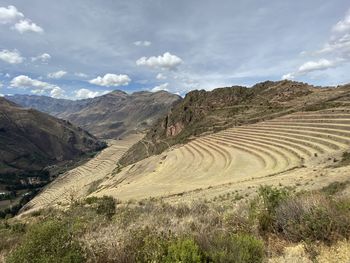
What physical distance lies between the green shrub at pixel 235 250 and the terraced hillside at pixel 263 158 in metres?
20.4

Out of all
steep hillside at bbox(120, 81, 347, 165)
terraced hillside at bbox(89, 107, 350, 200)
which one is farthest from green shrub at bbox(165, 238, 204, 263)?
steep hillside at bbox(120, 81, 347, 165)

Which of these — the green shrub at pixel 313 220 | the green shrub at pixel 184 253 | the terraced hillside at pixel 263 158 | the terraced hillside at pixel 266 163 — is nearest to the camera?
the green shrub at pixel 184 253

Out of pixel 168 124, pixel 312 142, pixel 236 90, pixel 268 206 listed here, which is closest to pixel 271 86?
pixel 236 90

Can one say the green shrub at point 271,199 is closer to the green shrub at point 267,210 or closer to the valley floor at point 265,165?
the green shrub at point 267,210

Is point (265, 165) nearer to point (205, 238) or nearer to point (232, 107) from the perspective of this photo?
point (205, 238)

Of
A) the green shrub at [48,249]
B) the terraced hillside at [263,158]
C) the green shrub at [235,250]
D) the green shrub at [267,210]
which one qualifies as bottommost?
the terraced hillside at [263,158]

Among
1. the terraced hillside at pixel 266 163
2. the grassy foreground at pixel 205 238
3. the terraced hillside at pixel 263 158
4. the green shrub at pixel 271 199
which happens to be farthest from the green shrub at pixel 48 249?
the terraced hillside at pixel 263 158

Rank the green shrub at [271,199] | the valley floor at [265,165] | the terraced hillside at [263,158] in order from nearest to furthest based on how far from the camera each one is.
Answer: the green shrub at [271,199]
the valley floor at [265,165]
the terraced hillside at [263,158]

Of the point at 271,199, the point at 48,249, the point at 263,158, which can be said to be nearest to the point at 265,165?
the point at 263,158

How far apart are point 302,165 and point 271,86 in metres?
92.8

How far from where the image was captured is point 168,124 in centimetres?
14850

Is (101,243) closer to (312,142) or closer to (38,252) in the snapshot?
(38,252)

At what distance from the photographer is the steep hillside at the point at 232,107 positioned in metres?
80.3

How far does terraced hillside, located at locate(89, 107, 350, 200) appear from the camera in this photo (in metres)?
31.3
